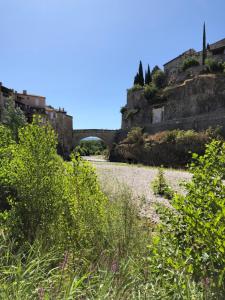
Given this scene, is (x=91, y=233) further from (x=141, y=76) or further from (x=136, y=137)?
(x=141, y=76)

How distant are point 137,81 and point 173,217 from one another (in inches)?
2315

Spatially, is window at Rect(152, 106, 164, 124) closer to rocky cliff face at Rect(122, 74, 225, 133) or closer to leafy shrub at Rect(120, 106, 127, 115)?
rocky cliff face at Rect(122, 74, 225, 133)

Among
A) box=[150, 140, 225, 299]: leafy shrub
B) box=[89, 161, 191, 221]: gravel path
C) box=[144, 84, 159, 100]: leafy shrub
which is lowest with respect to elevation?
box=[89, 161, 191, 221]: gravel path

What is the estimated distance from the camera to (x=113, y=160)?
4912 cm

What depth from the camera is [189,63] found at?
4938 centimetres

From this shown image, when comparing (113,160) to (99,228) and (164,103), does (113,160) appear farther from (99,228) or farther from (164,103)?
(99,228)

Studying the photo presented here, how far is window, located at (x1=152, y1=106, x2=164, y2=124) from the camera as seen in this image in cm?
4775

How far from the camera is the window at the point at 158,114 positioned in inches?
1880

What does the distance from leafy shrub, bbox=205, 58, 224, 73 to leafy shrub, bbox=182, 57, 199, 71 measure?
193 inches

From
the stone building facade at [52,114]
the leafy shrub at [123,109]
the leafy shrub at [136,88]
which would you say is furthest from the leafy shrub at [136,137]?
the stone building facade at [52,114]

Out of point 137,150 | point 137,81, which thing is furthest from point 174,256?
point 137,81

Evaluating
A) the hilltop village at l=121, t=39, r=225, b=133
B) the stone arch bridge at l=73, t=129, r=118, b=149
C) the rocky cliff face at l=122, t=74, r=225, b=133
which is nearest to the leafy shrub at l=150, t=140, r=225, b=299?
the rocky cliff face at l=122, t=74, r=225, b=133

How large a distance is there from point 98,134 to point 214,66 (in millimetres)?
27886

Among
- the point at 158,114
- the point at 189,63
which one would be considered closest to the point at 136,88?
the point at 158,114
